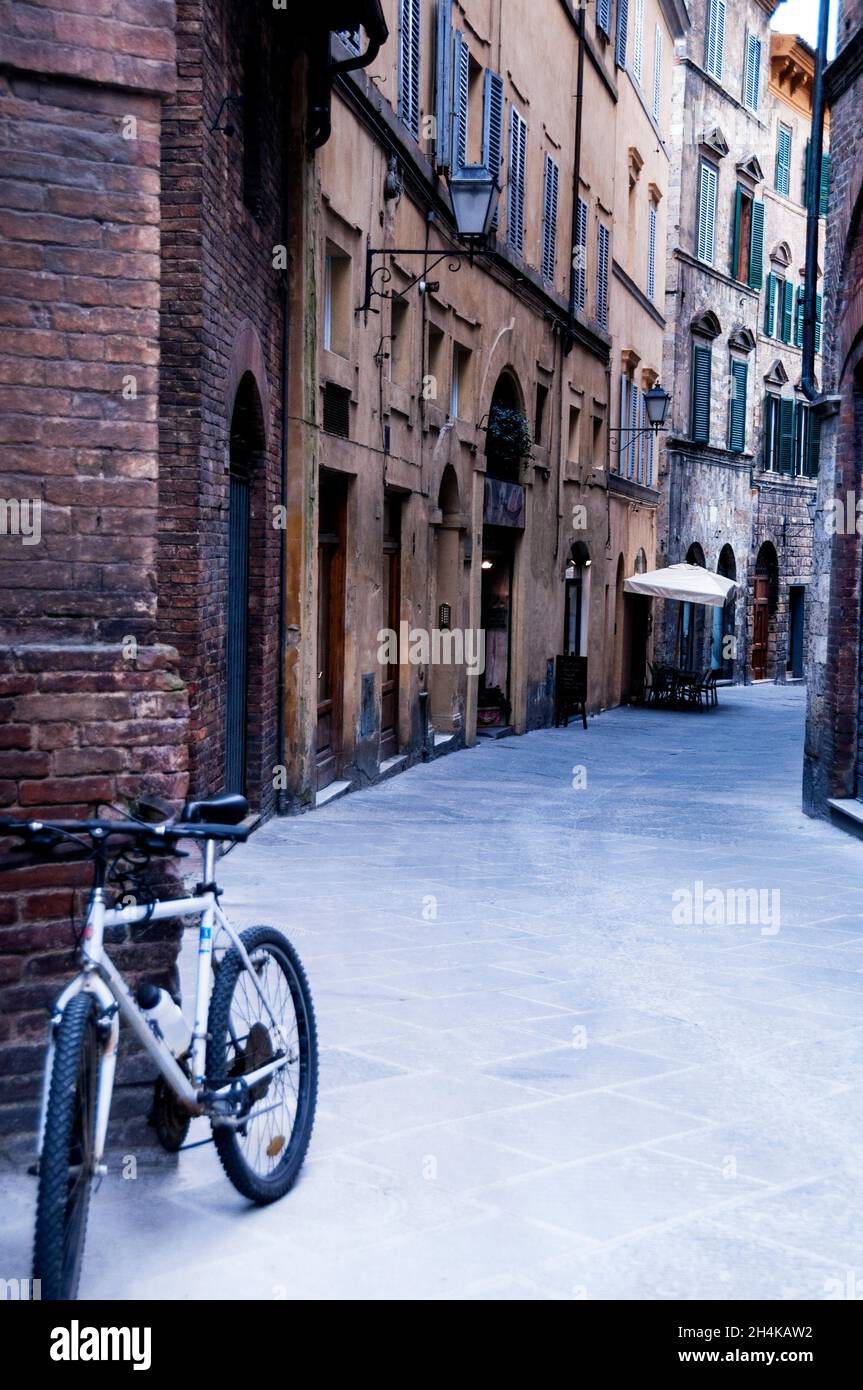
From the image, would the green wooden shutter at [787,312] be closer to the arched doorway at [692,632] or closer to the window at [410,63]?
the arched doorway at [692,632]

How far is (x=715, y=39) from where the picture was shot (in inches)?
1405

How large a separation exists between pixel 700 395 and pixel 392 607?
20.9 metres

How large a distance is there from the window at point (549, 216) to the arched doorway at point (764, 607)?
16.4 m

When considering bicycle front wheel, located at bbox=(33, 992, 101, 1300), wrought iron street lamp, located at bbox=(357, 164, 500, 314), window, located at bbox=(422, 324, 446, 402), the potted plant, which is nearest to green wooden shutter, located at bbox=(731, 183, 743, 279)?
the potted plant

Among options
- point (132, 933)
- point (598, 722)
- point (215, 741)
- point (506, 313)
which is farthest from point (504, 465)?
point (132, 933)

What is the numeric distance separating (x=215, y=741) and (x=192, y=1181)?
5180 mm

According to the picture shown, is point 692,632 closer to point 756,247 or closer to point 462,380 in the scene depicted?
point 756,247

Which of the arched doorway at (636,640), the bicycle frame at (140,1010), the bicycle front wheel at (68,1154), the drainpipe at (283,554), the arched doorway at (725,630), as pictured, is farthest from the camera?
the arched doorway at (725,630)

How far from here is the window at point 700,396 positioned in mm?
35469

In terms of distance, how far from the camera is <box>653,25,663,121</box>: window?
3241cm

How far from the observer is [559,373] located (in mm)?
24562

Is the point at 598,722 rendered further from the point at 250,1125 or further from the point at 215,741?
the point at 250,1125

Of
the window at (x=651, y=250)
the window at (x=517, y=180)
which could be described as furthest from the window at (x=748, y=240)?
the window at (x=517, y=180)
